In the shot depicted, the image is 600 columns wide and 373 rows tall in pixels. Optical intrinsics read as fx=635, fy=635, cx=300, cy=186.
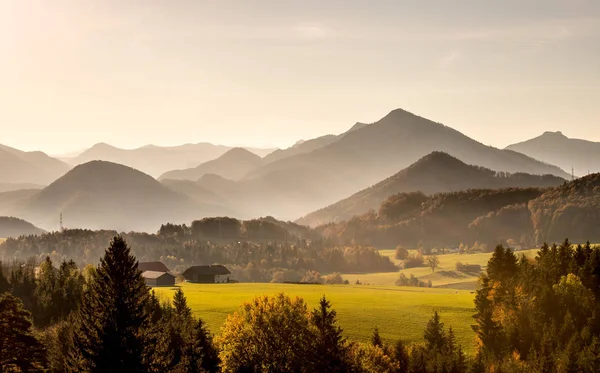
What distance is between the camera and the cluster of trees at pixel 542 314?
70.5 m

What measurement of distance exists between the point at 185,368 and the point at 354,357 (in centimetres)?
1751

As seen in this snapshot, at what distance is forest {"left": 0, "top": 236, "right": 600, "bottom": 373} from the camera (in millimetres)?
44562

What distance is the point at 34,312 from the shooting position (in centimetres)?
10562

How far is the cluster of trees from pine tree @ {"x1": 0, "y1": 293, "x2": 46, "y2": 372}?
48.1 m

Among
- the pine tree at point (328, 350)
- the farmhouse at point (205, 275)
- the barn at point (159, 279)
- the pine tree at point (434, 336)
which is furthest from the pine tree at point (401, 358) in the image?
the farmhouse at point (205, 275)

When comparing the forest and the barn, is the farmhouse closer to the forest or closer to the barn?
the barn

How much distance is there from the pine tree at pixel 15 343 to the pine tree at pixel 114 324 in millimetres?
9636

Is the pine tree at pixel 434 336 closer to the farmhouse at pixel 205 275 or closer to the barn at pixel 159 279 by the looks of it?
the barn at pixel 159 279

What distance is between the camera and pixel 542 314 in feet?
266

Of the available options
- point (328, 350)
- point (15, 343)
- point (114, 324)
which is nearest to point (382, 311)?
point (328, 350)

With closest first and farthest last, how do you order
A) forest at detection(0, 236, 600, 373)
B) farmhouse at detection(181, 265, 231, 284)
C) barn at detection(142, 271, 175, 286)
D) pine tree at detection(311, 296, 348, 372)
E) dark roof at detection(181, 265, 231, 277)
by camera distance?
1. forest at detection(0, 236, 600, 373)
2. pine tree at detection(311, 296, 348, 372)
3. barn at detection(142, 271, 175, 286)
4. farmhouse at detection(181, 265, 231, 284)
5. dark roof at detection(181, 265, 231, 277)

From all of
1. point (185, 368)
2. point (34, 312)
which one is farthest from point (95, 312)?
point (34, 312)

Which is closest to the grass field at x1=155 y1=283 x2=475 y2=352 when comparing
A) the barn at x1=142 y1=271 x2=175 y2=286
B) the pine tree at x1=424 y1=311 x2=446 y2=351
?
the pine tree at x1=424 y1=311 x2=446 y2=351

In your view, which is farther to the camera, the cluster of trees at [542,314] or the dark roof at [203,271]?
the dark roof at [203,271]
